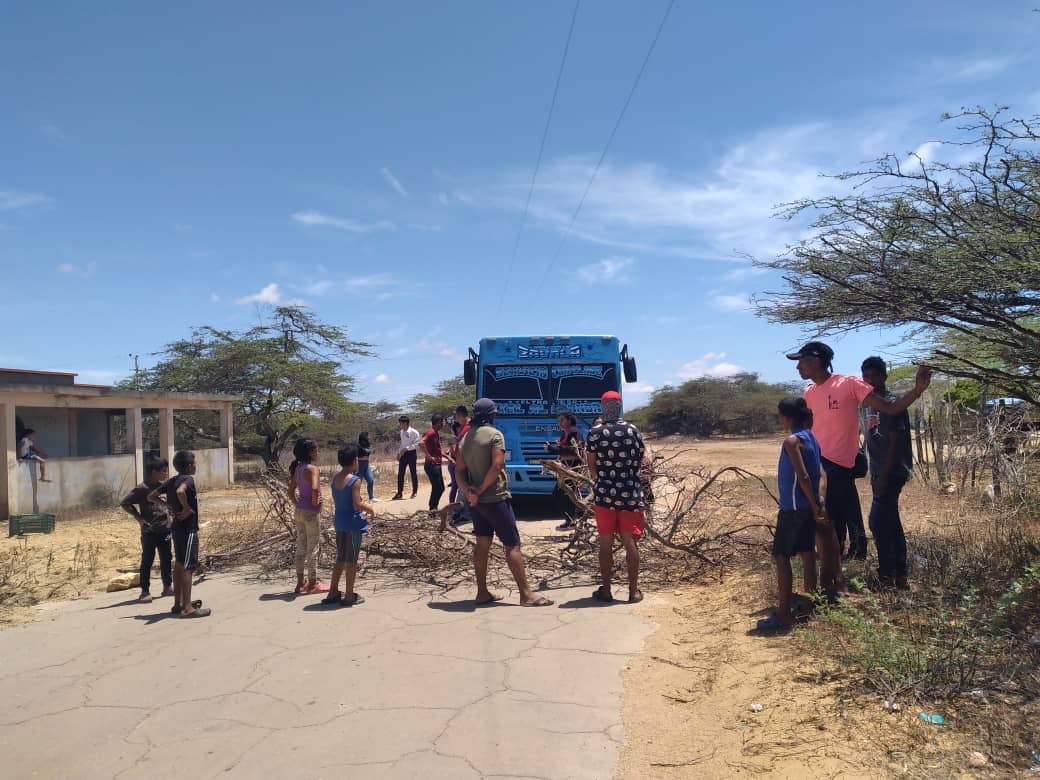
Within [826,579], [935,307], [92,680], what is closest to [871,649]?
[826,579]

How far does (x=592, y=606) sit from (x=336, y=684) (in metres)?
2.49

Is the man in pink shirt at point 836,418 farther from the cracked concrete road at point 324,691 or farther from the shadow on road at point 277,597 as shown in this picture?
the shadow on road at point 277,597

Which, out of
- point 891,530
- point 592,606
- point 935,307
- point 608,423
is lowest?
point 592,606

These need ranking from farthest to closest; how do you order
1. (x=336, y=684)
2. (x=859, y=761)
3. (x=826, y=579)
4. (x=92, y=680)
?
1. (x=826, y=579)
2. (x=92, y=680)
3. (x=336, y=684)
4. (x=859, y=761)

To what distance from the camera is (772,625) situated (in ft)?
17.4

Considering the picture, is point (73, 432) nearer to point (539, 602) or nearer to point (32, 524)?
point (32, 524)

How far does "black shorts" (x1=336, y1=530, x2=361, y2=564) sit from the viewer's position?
273 inches

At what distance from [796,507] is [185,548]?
5187 mm

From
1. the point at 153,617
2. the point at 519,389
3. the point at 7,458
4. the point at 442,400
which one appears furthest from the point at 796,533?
the point at 442,400

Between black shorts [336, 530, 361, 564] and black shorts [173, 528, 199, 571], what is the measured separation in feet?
4.18

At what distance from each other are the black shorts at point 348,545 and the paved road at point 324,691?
453 mm

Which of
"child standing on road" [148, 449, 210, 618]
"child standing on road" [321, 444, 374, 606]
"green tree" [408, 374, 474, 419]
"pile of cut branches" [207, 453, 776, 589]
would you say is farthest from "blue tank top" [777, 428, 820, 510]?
"green tree" [408, 374, 474, 419]

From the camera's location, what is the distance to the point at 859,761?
10.9ft

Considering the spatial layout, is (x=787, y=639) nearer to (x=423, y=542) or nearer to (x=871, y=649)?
(x=871, y=649)
